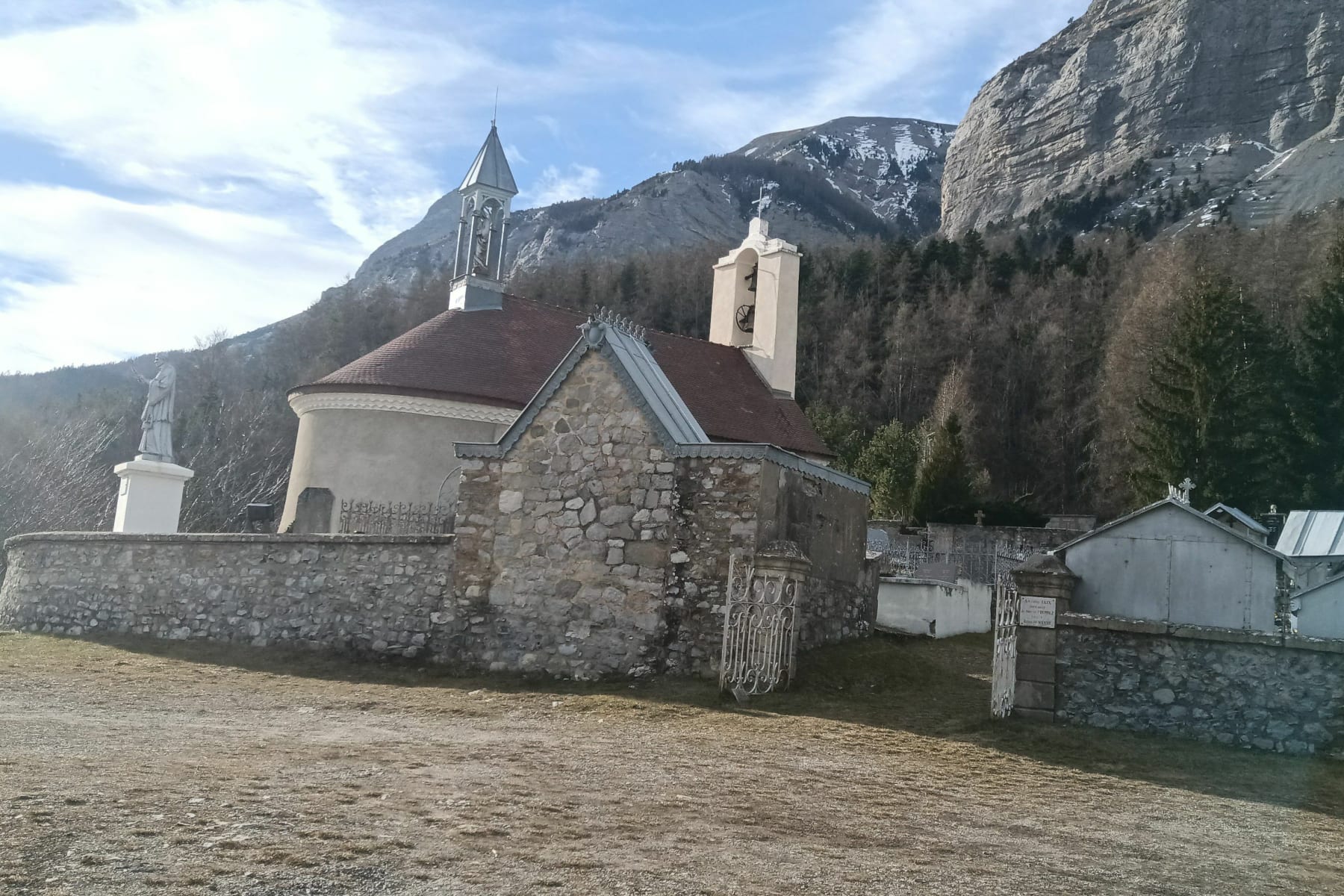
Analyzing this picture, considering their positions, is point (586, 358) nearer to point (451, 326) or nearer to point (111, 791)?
point (111, 791)

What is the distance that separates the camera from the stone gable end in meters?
12.6

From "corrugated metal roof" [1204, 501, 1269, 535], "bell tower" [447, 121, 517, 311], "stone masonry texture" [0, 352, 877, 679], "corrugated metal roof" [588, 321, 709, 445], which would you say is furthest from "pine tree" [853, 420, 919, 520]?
"corrugated metal roof" [588, 321, 709, 445]

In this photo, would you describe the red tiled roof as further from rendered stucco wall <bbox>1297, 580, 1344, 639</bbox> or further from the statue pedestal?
rendered stucco wall <bbox>1297, 580, 1344, 639</bbox>

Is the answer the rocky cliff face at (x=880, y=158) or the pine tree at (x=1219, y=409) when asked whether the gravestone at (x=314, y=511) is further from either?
the rocky cliff face at (x=880, y=158)

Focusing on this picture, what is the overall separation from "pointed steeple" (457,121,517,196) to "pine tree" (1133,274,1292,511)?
20221 millimetres

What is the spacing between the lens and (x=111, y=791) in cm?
606

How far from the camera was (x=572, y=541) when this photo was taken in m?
13.0

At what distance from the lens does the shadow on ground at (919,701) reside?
8531mm

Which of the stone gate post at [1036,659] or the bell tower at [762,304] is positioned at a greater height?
the bell tower at [762,304]

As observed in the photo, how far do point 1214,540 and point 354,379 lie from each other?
14536 millimetres

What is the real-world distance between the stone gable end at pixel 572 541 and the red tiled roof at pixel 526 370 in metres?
6.88

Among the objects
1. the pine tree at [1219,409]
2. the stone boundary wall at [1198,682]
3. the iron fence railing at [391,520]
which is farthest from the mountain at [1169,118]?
the stone boundary wall at [1198,682]

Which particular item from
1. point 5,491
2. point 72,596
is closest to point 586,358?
point 72,596

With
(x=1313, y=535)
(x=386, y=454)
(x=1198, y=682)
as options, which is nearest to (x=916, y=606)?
(x=1198, y=682)
